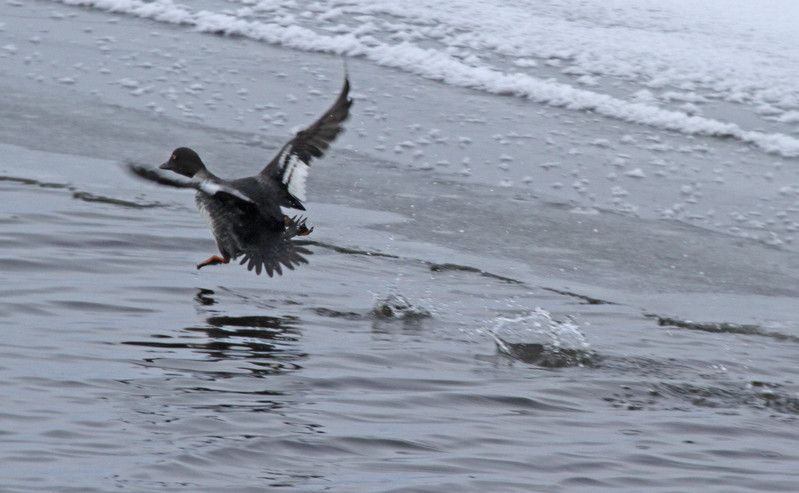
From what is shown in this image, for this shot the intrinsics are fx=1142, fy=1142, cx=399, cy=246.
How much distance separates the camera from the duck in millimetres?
5758

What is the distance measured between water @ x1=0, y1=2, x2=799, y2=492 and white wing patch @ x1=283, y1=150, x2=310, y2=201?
39 centimetres

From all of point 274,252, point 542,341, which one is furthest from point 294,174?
point 542,341

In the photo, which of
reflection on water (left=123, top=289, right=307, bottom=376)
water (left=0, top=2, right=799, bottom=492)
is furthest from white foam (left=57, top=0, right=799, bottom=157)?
reflection on water (left=123, top=289, right=307, bottom=376)

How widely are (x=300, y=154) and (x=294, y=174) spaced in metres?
0.12

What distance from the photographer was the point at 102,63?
964 cm

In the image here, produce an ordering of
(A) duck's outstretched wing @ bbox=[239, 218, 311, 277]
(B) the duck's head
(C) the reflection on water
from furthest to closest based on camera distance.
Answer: (B) the duck's head, (A) duck's outstretched wing @ bbox=[239, 218, 311, 277], (C) the reflection on water

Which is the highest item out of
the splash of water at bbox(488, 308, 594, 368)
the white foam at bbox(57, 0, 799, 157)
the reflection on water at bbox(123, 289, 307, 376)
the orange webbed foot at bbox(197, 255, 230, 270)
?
the white foam at bbox(57, 0, 799, 157)

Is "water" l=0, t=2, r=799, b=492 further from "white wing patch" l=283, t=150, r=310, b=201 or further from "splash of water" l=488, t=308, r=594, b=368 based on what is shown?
"white wing patch" l=283, t=150, r=310, b=201

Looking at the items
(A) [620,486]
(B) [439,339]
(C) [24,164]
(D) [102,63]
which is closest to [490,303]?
(B) [439,339]

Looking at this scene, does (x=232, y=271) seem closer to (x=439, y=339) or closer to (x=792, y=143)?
(x=439, y=339)

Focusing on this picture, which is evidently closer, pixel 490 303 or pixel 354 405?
pixel 354 405

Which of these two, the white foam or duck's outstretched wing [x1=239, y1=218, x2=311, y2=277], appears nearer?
duck's outstretched wing [x1=239, y1=218, x2=311, y2=277]

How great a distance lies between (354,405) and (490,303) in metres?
1.75

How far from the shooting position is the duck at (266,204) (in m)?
5.76
